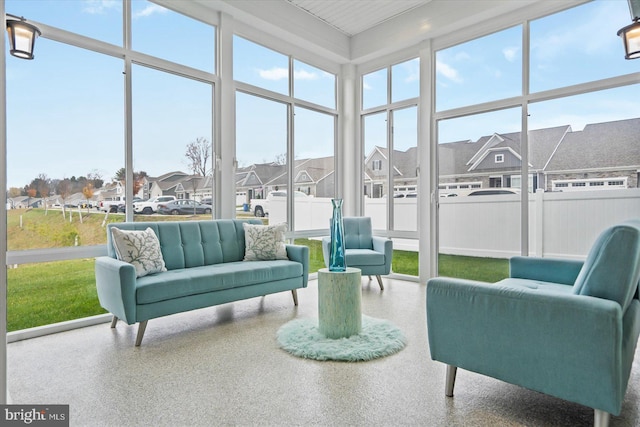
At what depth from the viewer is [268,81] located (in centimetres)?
505

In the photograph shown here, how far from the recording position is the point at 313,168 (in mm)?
5711

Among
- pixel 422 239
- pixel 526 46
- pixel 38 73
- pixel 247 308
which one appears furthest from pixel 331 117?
pixel 38 73

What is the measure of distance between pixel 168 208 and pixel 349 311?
2350 millimetres

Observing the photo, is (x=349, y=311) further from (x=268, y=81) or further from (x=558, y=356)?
(x=268, y=81)

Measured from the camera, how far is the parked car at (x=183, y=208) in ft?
13.3

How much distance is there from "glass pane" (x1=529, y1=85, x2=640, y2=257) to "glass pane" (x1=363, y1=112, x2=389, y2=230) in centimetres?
202

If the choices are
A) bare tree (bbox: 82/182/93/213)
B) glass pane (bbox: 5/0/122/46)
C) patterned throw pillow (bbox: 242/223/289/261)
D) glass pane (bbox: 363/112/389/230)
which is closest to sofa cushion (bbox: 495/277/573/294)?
patterned throw pillow (bbox: 242/223/289/261)

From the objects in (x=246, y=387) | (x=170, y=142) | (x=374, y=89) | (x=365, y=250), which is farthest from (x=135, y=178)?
(x=374, y=89)

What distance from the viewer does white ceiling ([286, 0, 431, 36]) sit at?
4.75 metres

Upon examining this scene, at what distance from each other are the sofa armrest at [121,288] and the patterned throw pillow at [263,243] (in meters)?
1.31

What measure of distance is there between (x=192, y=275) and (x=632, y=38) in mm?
3980

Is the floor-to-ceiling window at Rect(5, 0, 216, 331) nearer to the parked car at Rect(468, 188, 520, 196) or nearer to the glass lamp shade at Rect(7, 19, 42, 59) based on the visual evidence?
the glass lamp shade at Rect(7, 19, 42, 59)

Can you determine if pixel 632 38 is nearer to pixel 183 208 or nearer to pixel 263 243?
pixel 263 243

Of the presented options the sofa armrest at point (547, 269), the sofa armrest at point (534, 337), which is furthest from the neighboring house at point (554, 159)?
the sofa armrest at point (534, 337)
